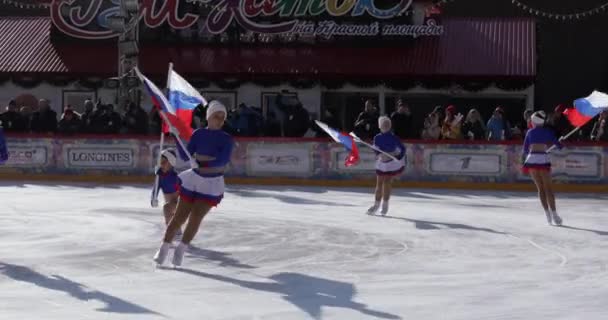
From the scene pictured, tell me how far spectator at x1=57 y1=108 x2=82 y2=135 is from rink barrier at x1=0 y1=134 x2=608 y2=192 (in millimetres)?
206

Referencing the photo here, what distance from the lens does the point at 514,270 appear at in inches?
422

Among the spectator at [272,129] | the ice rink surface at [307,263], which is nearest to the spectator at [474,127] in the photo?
the spectator at [272,129]

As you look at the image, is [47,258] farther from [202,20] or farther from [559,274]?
[202,20]

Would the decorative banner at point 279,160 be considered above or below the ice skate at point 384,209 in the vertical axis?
below

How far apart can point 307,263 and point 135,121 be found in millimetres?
13448

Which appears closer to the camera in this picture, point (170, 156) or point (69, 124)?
point (170, 156)

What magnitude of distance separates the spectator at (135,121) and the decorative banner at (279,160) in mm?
2369

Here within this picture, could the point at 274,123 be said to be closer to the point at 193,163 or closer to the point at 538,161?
the point at 538,161

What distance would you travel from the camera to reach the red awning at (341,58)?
2970 cm

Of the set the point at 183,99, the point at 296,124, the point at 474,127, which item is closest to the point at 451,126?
the point at 474,127

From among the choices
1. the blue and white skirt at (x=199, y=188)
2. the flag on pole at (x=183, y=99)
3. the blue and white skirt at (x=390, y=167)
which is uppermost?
the flag on pole at (x=183, y=99)

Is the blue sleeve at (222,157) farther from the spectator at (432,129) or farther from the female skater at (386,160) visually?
the spectator at (432,129)

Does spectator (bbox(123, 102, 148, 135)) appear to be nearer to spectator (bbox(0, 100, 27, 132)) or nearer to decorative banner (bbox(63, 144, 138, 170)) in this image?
decorative banner (bbox(63, 144, 138, 170))

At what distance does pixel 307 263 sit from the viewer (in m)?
11.0
